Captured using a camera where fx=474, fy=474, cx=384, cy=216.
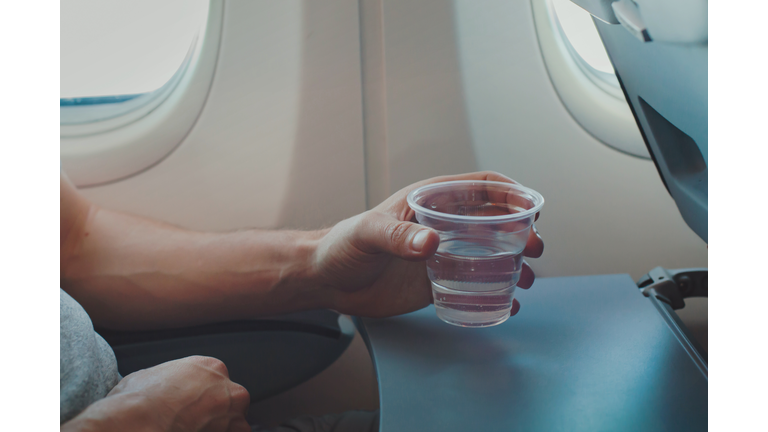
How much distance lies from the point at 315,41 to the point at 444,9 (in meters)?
0.34

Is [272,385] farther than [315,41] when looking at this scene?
No

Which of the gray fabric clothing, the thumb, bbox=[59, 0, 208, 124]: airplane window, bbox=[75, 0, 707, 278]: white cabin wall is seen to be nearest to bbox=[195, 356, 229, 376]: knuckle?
the gray fabric clothing

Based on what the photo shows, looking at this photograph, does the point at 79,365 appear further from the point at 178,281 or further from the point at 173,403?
the point at 178,281

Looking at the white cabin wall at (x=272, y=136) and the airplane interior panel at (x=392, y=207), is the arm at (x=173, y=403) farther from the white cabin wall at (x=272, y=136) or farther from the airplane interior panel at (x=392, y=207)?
the white cabin wall at (x=272, y=136)

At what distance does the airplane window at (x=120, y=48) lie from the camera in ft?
4.20

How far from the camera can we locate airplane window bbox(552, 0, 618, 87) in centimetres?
129

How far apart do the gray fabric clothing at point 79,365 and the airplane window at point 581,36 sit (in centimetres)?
129

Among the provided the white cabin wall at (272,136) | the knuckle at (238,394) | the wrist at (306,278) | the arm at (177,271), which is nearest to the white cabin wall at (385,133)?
the white cabin wall at (272,136)

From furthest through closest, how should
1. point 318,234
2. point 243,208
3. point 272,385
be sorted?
point 243,208 < point 272,385 < point 318,234

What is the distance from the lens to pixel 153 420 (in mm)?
537

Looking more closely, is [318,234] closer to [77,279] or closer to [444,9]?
[77,279]

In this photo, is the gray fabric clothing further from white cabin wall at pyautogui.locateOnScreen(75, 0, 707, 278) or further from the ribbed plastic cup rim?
white cabin wall at pyautogui.locateOnScreen(75, 0, 707, 278)

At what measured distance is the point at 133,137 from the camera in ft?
4.28

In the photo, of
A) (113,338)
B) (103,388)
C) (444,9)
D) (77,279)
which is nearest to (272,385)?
(113,338)
